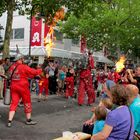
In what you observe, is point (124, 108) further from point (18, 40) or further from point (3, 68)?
point (18, 40)

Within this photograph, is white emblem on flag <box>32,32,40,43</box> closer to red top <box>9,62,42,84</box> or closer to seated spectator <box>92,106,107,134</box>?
red top <box>9,62,42,84</box>

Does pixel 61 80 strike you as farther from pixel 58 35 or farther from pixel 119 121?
pixel 58 35

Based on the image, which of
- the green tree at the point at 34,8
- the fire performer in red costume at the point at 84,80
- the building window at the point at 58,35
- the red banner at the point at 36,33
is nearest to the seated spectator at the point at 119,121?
the fire performer in red costume at the point at 84,80

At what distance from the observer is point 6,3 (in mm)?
19062

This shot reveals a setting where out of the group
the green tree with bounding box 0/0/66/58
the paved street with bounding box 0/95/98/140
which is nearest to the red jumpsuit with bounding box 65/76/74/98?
the green tree with bounding box 0/0/66/58

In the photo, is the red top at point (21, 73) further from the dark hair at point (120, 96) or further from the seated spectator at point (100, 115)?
the dark hair at point (120, 96)

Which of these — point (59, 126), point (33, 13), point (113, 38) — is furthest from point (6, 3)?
point (113, 38)

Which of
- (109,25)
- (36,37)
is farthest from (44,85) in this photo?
(109,25)

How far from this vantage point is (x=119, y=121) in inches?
183

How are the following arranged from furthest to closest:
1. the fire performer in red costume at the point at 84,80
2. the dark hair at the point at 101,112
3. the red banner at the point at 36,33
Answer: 1. the red banner at the point at 36,33
2. the fire performer in red costume at the point at 84,80
3. the dark hair at the point at 101,112

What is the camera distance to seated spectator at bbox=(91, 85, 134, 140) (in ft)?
15.3

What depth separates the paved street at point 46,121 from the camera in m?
9.52

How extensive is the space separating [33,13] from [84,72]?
5321 millimetres

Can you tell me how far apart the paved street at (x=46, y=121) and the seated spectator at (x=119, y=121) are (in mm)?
4628
